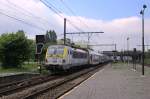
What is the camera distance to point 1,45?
48312 mm

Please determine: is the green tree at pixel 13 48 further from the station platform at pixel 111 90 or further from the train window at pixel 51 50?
the station platform at pixel 111 90

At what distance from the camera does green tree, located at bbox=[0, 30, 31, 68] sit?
4838 cm

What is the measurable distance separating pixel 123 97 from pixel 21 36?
33.8 m

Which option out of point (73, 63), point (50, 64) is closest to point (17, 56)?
point (73, 63)

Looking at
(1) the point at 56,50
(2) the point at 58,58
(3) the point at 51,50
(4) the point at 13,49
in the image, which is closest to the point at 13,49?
(4) the point at 13,49

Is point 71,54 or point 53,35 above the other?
point 53,35

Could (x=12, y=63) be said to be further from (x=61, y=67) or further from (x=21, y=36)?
(x=61, y=67)

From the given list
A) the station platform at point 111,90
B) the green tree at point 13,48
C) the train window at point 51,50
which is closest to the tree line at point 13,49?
the green tree at point 13,48

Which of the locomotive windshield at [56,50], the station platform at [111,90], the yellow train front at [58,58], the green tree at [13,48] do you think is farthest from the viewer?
the green tree at [13,48]

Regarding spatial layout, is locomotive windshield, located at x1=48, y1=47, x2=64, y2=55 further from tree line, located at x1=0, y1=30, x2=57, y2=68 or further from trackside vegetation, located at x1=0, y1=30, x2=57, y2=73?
tree line, located at x1=0, y1=30, x2=57, y2=68

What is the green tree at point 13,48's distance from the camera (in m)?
48.4

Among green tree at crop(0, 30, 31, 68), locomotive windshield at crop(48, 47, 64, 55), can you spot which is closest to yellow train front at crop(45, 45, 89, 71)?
locomotive windshield at crop(48, 47, 64, 55)

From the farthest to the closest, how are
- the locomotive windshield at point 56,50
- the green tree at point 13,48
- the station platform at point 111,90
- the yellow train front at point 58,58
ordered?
1. the green tree at point 13,48
2. the locomotive windshield at point 56,50
3. the yellow train front at point 58,58
4. the station platform at point 111,90

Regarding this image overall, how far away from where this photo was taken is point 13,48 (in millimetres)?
48750
